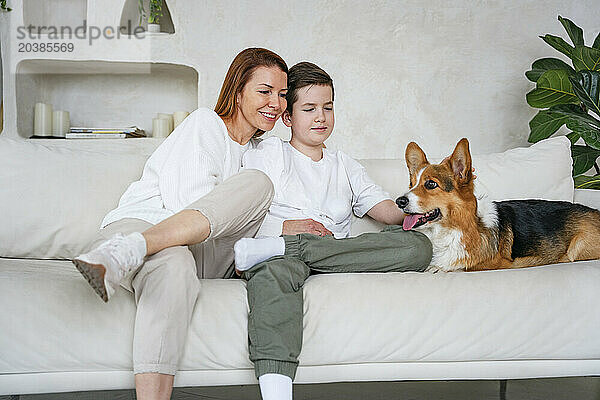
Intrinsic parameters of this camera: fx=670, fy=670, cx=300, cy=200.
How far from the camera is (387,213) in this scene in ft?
7.41

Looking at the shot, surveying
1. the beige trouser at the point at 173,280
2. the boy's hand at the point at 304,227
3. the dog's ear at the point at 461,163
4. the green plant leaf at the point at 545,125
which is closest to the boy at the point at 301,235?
the boy's hand at the point at 304,227

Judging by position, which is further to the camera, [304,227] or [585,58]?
[585,58]

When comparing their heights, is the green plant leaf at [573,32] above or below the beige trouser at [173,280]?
above

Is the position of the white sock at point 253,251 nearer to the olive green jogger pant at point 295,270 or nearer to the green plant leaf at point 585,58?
the olive green jogger pant at point 295,270

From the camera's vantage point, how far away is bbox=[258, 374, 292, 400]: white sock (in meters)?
1.51

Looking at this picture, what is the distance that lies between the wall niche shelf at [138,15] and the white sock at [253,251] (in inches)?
92.8

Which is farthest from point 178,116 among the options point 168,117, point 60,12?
point 60,12

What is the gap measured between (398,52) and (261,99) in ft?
6.08

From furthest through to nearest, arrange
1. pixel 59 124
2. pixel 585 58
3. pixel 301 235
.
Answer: pixel 59 124, pixel 585 58, pixel 301 235

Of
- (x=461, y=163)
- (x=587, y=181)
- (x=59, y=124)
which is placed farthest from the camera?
(x=59, y=124)

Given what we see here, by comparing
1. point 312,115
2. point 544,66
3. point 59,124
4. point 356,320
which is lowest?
point 356,320

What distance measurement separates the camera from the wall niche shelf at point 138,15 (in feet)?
12.4

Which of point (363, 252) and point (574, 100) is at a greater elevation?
point (574, 100)

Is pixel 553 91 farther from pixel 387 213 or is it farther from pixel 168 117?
pixel 168 117
